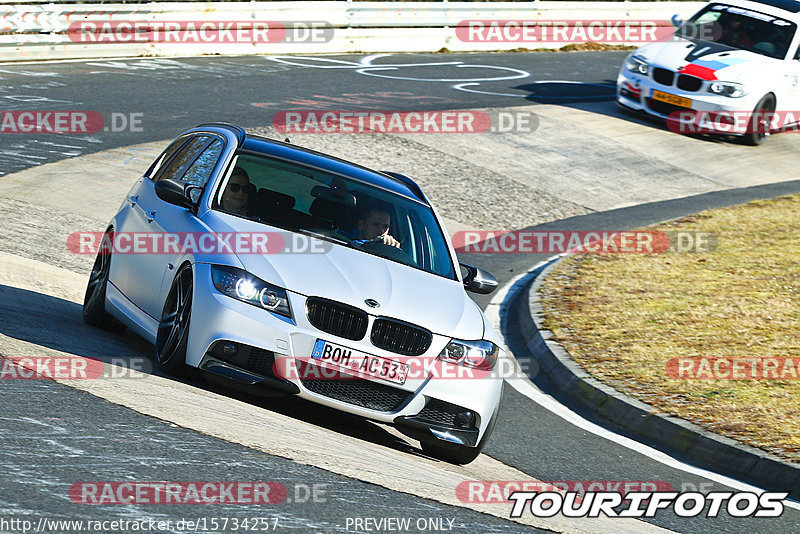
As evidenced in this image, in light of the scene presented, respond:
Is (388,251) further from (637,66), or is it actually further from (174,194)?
(637,66)

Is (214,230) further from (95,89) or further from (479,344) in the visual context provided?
(95,89)

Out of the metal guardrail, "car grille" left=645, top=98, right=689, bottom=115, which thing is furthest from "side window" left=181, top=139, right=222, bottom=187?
the metal guardrail

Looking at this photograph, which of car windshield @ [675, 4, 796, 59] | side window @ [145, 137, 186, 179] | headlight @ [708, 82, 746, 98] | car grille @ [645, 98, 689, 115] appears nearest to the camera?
side window @ [145, 137, 186, 179]

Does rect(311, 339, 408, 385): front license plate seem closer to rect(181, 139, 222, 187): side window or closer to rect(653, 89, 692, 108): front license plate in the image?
rect(181, 139, 222, 187): side window

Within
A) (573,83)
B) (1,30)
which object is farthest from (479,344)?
(573,83)

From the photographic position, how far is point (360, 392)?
6.57m

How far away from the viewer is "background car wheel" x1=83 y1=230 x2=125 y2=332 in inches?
332

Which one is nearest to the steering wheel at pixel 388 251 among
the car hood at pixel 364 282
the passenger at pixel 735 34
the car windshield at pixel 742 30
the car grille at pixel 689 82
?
the car hood at pixel 364 282

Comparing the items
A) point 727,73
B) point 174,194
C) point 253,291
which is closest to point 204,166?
point 174,194

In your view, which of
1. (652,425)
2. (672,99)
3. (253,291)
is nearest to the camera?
(253,291)

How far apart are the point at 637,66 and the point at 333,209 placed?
42.5ft

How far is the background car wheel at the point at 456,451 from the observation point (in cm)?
697

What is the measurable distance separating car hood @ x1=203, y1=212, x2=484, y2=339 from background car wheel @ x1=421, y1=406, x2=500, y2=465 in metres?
0.63

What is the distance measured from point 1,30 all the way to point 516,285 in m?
11.4
